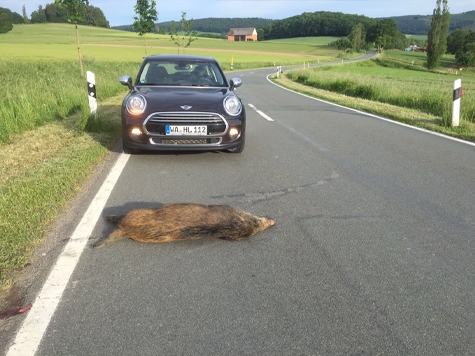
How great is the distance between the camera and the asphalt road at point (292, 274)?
2.37 m

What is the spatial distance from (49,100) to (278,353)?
405 inches

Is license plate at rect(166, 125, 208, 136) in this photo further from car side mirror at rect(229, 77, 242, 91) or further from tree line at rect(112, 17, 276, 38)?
tree line at rect(112, 17, 276, 38)

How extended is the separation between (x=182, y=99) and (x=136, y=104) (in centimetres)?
67

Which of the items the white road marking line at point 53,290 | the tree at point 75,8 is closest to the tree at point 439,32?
the tree at point 75,8

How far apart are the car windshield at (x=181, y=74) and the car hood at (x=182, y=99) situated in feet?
1.55

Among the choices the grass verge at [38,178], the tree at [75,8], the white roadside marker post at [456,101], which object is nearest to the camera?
the grass verge at [38,178]

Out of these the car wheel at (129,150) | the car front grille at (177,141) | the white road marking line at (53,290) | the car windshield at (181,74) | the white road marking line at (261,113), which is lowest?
the white road marking line at (53,290)

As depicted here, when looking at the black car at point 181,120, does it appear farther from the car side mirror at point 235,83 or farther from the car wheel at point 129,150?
the car side mirror at point 235,83

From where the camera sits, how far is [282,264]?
10.7 feet

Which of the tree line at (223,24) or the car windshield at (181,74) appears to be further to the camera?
the tree line at (223,24)

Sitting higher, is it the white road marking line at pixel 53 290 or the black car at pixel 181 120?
the black car at pixel 181 120

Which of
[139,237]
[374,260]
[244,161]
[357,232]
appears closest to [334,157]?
[244,161]

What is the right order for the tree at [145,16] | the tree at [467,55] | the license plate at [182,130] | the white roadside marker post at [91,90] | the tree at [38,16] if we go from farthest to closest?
the tree at [38,16], the tree at [467,55], the tree at [145,16], the white roadside marker post at [91,90], the license plate at [182,130]

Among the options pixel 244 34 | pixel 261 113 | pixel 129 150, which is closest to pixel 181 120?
pixel 129 150
